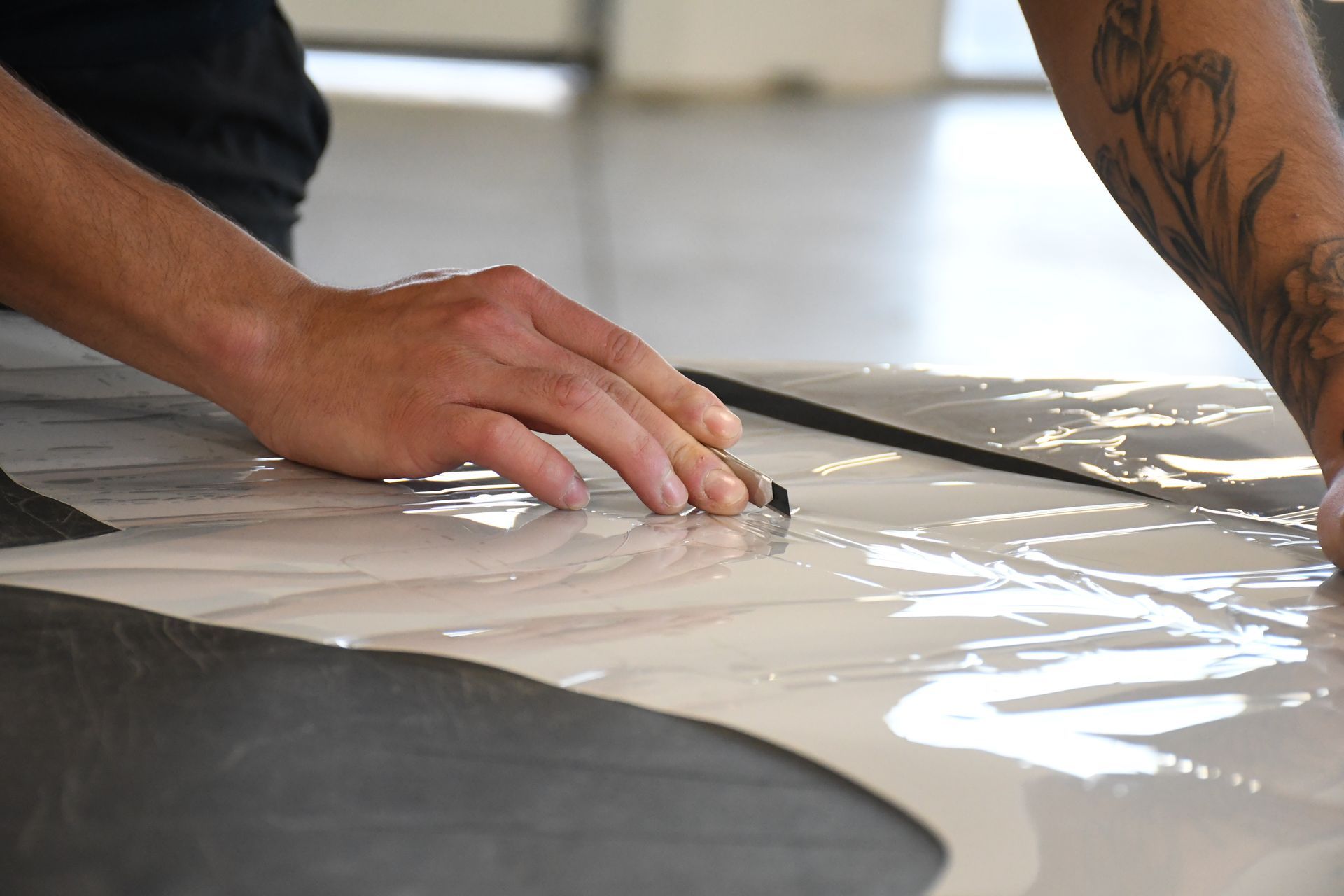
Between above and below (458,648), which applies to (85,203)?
above

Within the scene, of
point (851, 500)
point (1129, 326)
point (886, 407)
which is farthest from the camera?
point (1129, 326)

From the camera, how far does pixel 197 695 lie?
44 centimetres

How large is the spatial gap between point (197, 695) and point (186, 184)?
37.1 inches

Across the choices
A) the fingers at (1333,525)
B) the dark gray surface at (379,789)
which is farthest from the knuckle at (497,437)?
the fingers at (1333,525)

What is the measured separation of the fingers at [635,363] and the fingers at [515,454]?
0.08 metres

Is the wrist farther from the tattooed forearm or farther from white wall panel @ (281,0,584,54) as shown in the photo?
white wall panel @ (281,0,584,54)

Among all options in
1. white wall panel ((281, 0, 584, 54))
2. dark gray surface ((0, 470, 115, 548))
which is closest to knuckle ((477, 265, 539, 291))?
dark gray surface ((0, 470, 115, 548))

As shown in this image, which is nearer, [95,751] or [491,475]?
[95,751]

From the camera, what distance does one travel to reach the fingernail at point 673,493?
670mm

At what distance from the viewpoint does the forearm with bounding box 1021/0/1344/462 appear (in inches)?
31.5

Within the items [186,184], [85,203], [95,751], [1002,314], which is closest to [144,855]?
[95,751]

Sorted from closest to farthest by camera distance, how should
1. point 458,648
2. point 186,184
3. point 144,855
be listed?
point 144,855, point 458,648, point 186,184

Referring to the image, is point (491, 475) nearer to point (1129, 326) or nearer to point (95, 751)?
point (95, 751)

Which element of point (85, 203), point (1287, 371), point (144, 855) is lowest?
point (144, 855)
